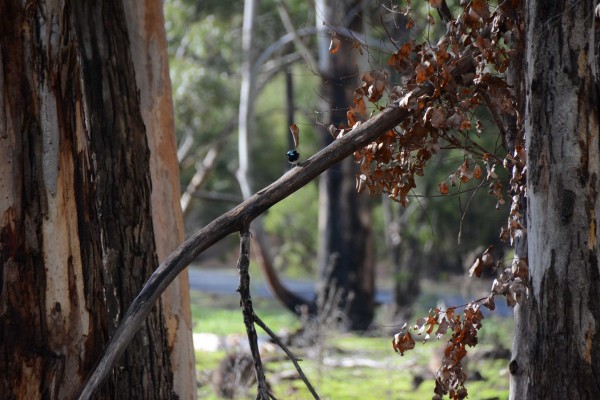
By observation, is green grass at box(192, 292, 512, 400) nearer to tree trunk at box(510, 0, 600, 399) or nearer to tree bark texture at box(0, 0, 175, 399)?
tree trunk at box(510, 0, 600, 399)

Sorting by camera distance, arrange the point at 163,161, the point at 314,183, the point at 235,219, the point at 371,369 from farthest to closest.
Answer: the point at 314,183, the point at 371,369, the point at 163,161, the point at 235,219

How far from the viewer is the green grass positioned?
353 inches

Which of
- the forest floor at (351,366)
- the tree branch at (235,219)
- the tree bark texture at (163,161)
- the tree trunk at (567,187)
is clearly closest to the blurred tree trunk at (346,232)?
the forest floor at (351,366)

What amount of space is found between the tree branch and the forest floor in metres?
4.11

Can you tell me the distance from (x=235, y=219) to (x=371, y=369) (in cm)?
777

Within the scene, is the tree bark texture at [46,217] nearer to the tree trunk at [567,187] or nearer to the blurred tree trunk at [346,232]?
the tree trunk at [567,187]

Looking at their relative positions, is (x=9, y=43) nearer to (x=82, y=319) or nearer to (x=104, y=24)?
(x=82, y=319)

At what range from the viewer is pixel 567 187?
132 inches

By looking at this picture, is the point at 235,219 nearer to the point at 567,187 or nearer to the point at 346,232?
the point at 567,187

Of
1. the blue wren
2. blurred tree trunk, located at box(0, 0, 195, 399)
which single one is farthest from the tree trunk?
blurred tree trunk, located at box(0, 0, 195, 399)

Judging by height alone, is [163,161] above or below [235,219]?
above

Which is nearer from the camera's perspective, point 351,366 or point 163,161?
point 163,161

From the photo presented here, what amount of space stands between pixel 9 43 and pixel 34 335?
101 centimetres

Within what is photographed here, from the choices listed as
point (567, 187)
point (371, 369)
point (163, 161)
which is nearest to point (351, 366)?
point (371, 369)
